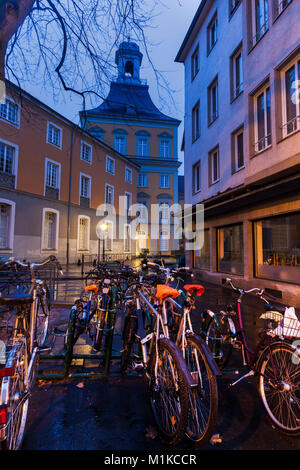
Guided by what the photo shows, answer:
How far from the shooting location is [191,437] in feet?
7.04

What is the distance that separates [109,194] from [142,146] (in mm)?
11576

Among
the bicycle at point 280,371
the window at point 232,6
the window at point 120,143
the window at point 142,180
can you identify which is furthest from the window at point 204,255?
the window at point 120,143

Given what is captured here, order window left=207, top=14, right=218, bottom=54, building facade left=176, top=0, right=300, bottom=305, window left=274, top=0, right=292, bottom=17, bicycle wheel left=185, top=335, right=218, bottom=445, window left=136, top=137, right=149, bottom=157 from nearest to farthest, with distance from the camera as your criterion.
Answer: bicycle wheel left=185, top=335, right=218, bottom=445 → building facade left=176, top=0, right=300, bottom=305 → window left=274, top=0, right=292, bottom=17 → window left=207, top=14, right=218, bottom=54 → window left=136, top=137, right=149, bottom=157

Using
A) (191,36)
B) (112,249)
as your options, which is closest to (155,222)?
(112,249)

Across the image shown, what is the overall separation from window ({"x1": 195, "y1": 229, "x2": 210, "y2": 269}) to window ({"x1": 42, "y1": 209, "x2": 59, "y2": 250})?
458 inches

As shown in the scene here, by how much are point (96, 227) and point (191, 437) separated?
2431 cm

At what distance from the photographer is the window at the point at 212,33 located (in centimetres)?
1284

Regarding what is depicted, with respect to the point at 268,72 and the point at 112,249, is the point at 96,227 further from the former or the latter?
the point at 268,72

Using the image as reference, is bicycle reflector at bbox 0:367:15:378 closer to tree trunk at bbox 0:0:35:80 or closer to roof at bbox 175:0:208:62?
tree trunk at bbox 0:0:35:80

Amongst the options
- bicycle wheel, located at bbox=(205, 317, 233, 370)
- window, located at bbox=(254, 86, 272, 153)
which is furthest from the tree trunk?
window, located at bbox=(254, 86, 272, 153)

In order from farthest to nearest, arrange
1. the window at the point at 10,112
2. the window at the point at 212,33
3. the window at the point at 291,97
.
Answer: the window at the point at 10,112
the window at the point at 212,33
the window at the point at 291,97

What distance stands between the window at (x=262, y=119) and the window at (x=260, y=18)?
76.9 inches

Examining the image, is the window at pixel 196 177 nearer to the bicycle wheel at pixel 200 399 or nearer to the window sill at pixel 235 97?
the window sill at pixel 235 97

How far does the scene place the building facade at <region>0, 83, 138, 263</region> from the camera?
661 inches
